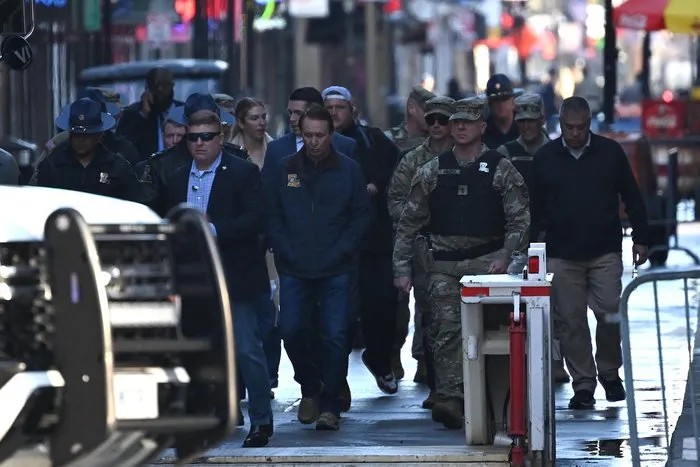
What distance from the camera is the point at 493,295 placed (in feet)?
34.8

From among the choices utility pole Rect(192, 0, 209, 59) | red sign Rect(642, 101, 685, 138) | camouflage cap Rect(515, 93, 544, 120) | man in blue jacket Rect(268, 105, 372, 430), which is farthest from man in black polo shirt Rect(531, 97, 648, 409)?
red sign Rect(642, 101, 685, 138)

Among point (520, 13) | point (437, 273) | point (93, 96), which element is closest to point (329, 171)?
point (437, 273)

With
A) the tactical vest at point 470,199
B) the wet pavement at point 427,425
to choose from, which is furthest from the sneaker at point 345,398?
the tactical vest at point 470,199

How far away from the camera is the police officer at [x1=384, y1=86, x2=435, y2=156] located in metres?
14.9

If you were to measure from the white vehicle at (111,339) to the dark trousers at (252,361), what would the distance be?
305 centimetres

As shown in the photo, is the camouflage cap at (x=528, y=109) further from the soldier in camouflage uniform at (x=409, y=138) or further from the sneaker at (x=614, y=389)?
the sneaker at (x=614, y=389)

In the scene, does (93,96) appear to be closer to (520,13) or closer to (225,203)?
(225,203)

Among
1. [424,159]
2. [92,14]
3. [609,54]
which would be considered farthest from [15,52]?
[92,14]

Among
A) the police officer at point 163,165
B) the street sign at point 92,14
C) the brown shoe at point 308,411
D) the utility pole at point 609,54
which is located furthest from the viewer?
the street sign at point 92,14

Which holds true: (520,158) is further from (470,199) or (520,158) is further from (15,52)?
(15,52)

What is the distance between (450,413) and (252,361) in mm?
1353

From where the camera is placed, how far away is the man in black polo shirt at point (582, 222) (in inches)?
522

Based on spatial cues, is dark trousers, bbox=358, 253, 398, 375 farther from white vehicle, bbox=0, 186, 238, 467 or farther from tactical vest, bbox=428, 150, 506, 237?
white vehicle, bbox=0, 186, 238, 467

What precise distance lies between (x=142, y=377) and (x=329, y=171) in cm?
473
